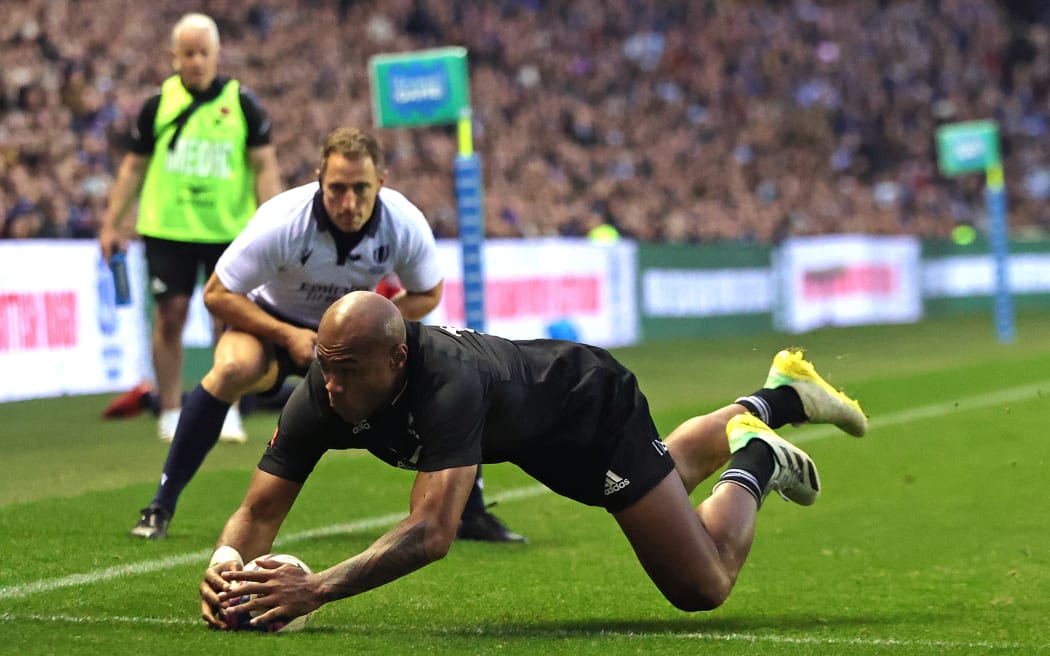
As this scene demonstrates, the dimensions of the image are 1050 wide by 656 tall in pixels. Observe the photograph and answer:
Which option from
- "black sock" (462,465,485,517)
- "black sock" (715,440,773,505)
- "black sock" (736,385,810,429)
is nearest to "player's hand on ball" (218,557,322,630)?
"black sock" (715,440,773,505)

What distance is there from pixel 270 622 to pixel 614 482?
1.16 metres

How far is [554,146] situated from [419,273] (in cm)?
1969

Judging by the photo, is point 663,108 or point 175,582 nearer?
point 175,582

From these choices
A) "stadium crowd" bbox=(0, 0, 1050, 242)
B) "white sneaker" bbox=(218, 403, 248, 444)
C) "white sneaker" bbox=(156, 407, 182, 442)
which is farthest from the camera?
"stadium crowd" bbox=(0, 0, 1050, 242)

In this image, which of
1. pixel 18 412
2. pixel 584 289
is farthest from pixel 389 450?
pixel 584 289

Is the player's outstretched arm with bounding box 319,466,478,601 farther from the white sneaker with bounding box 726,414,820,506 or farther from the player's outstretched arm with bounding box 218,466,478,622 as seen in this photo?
the white sneaker with bounding box 726,414,820,506

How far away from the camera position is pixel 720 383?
1642cm

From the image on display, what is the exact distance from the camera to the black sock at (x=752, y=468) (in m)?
5.94

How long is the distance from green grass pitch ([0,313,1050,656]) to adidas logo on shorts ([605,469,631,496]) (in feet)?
1.47

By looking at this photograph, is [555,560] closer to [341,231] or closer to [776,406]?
[776,406]

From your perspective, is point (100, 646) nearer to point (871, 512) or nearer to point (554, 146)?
point (871, 512)

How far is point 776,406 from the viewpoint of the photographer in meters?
6.70

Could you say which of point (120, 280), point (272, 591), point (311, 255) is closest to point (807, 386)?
point (311, 255)

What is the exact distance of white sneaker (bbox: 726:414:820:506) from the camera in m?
6.10
